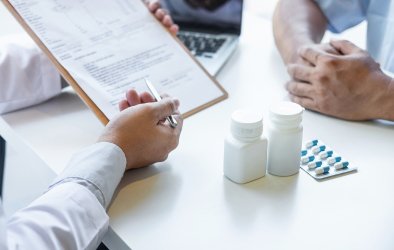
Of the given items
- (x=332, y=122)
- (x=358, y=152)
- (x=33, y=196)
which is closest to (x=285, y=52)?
(x=332, y=122)

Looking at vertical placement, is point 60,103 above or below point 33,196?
above

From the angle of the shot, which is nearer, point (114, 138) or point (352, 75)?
point (114, 138)

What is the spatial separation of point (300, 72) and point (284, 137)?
324 millimetres

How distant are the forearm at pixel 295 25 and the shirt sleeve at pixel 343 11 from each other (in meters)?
0.02

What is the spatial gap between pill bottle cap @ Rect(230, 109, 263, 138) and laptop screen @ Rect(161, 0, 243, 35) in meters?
0.65

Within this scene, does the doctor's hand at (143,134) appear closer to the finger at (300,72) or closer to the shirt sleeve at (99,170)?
the shirt sleeve at (99,170)

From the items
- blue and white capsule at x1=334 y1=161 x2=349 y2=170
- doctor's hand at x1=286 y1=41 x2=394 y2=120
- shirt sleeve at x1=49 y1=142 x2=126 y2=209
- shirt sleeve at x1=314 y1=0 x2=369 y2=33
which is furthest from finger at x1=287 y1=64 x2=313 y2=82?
shirt sleeve at x1=49 y1=142 x2=126 y2=209

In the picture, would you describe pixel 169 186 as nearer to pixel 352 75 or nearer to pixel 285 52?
pixel 352 75

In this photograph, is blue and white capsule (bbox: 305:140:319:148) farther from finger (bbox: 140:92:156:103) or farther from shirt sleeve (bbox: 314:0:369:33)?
shirt sleeve (bbox: 314:0:369:33)

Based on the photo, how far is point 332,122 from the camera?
0.79 m

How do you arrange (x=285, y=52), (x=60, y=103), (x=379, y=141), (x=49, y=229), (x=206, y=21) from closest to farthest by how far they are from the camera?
(x=49, y=229), (x=379, y=141), (x=60, y=103), (x=285, y=52), (x=206, y=21)

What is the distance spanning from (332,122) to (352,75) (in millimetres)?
110

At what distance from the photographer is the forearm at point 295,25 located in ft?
3.24

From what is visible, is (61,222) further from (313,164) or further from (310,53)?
(310,53)
